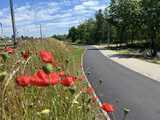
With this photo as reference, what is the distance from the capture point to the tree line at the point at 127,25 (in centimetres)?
5941

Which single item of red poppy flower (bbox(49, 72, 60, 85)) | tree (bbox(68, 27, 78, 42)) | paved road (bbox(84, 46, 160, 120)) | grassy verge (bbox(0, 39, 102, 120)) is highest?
red poppy flower (bbox(49, 72, 60, 85))

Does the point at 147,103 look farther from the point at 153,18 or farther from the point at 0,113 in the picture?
the point at 153,18

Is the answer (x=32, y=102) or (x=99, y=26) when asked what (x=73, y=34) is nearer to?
(x=99, y=26)

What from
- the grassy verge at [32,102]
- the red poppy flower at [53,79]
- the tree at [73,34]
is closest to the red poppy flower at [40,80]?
the red poppy flower at [53,79]

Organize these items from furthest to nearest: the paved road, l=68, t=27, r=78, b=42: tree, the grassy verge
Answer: l=68, t=27, r=78, b=42: tree
the paved road
the grassy verge

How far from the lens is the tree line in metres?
59.4

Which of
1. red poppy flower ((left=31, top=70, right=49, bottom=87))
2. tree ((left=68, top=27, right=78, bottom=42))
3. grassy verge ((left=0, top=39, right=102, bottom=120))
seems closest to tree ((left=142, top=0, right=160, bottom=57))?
grassy verge ((left=0, top=39, right=102, bottom=120))

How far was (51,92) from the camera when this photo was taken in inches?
200

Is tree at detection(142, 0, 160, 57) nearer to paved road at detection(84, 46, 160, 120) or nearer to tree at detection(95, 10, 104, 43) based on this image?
paved road at detection(84, 46, 160, 120)

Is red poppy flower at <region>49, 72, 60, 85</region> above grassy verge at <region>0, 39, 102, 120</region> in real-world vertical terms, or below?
above

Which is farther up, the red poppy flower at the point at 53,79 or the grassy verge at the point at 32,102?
the red poppy flower at the point at 53,79

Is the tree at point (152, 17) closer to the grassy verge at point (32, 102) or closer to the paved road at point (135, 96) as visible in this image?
the paved road at point (135, 96)

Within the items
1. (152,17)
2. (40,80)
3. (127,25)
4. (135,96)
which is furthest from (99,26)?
(40,80)

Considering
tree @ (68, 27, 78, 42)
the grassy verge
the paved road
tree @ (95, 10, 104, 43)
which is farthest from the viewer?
tree @ (68, 27, 78, 42)
